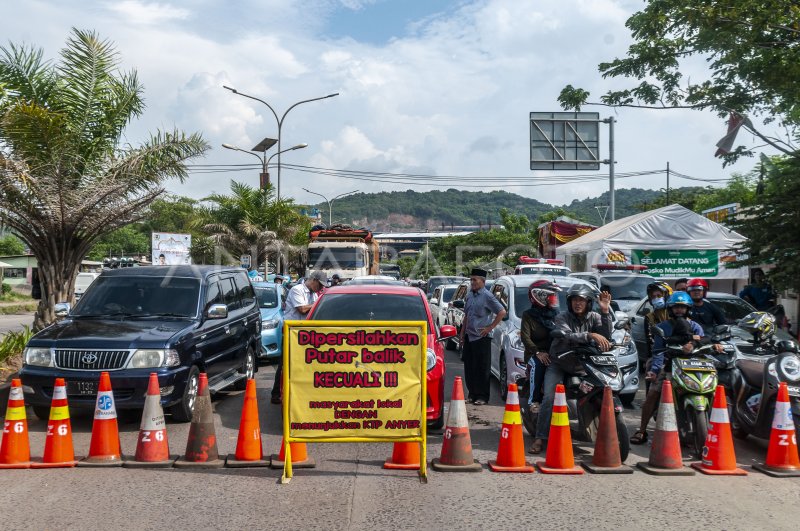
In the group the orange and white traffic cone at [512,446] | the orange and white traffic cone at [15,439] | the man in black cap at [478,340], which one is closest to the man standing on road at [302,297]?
the man in black cap at [478,340]

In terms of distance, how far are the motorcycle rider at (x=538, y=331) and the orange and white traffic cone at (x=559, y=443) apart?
917 mm

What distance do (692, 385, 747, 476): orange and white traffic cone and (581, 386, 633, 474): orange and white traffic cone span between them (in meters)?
0.73

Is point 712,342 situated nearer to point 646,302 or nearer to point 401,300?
point 401,300

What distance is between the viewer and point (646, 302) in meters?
14.2

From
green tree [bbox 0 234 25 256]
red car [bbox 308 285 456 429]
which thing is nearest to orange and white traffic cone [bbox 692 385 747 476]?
red car [bbox 308 285 456 429]

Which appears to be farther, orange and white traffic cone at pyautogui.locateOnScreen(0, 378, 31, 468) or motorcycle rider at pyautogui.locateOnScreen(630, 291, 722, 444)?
motorcycle rider at pyautogui.locateOnScreen(630, 291, 722, 444)

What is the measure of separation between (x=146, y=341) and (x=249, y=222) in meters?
26.9

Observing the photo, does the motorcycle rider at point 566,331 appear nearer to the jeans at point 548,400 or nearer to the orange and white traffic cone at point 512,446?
the jeans at point 548,400

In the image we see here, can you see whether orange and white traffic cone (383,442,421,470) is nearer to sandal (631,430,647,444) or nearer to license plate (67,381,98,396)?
sandal (631,430,647,444)

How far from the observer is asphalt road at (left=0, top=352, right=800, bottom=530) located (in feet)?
17.8

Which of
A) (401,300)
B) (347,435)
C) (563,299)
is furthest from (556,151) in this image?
(347,435)

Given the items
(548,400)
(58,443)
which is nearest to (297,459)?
(58,443)

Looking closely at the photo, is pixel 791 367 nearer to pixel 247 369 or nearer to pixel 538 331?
pixel 538 331

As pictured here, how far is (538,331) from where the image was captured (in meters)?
8.03
